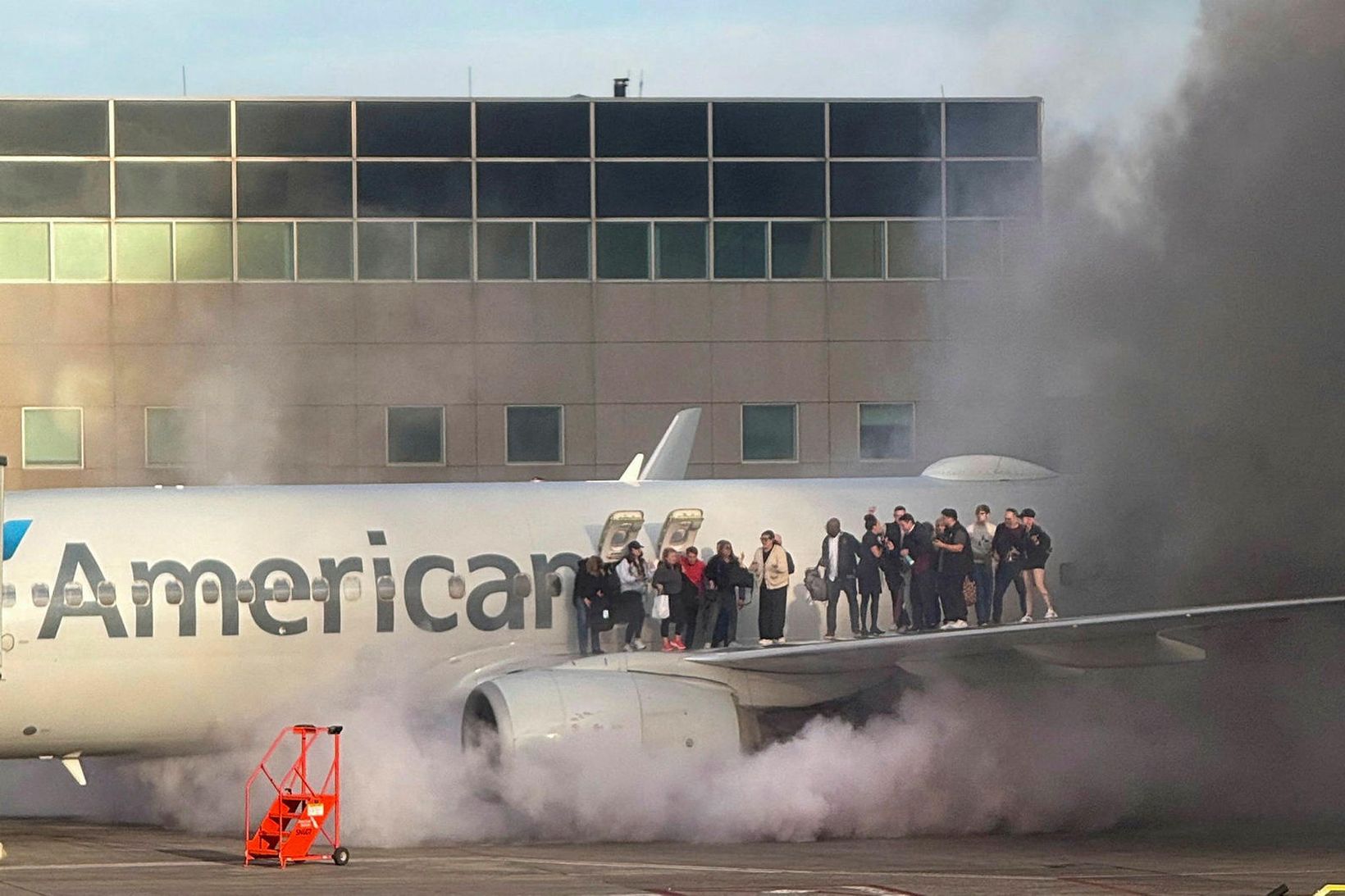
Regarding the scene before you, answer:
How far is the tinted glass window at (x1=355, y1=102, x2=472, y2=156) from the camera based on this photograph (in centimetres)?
3881

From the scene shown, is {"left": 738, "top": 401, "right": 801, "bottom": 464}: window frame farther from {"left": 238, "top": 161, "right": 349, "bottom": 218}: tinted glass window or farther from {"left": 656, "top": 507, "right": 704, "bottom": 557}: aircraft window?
{"left": 656, "top": 507, "right": 704, "bottom": 557}: aircraft window

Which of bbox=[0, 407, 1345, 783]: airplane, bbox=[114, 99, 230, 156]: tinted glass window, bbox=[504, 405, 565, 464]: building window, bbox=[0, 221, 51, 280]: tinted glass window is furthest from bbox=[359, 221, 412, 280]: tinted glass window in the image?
bbox=[0, 407, 1345, 783]: airplane

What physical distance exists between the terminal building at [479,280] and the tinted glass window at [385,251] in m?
0.05

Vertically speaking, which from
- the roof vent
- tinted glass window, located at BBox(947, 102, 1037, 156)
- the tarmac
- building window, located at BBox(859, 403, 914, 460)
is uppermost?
tinted glass window, located at BBox(947, 102, 1037, 156)

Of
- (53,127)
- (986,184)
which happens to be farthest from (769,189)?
(53,127)

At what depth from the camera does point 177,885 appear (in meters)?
17.3

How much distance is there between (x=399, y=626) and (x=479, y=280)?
16786 millimetres

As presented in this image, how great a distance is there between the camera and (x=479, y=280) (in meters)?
39.4

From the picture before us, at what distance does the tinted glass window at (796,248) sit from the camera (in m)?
40.0

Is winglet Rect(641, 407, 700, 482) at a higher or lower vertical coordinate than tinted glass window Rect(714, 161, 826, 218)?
lower

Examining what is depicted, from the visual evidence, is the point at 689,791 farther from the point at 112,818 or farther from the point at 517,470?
the point at 517,470

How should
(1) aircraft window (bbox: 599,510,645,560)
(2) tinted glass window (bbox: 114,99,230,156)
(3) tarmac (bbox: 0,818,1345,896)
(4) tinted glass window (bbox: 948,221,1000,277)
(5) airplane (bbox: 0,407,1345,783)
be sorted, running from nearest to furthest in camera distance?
1. (3) tarmac (bbox: 0,818,1345,896)
2. (5) airplane (bbox: 0,407,1345,783)
3. (1) aircraft window (bbox: 599,510,645,560)
4. (4) tinted glass window (bbox: 948,221,1000,277)
5. (2) tinted glass window (bbox: 114,99,230,156)

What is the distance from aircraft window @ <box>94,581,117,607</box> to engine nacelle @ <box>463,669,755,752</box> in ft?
11.9

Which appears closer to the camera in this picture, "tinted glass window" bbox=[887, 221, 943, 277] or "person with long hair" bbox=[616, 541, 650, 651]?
"person with long hair" bbox=[616, 541, 650, 651]
